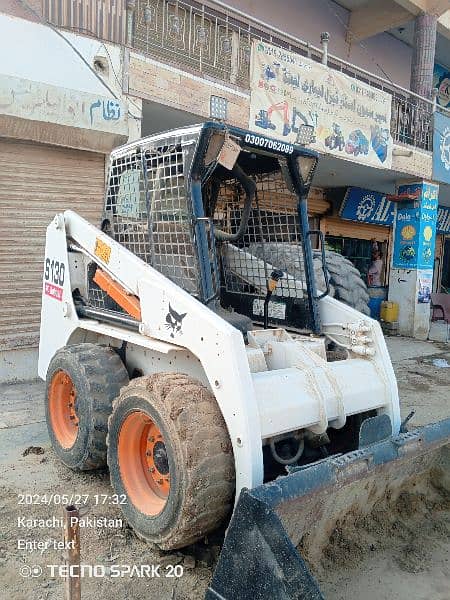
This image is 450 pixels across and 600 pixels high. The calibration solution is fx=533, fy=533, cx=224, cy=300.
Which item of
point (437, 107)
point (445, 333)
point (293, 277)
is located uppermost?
point (437, 107)

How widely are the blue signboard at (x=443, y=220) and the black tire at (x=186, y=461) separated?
56.0 ft

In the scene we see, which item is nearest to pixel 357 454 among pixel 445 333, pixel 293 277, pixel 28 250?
pixel 293 277

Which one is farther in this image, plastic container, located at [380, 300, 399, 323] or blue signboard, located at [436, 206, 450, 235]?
blue signboard, located at [436, 206, 450, 235]

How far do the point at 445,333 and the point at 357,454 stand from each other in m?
11.0

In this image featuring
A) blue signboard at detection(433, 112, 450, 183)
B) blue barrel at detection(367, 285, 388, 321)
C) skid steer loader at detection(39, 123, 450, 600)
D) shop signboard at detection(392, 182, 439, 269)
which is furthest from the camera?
blue barrel at detection(367, 285, 388, 321)

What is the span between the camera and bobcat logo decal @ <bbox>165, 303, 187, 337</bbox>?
10.6ft

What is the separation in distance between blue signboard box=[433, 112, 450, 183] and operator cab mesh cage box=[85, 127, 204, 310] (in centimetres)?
1031

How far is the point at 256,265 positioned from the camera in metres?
4.52

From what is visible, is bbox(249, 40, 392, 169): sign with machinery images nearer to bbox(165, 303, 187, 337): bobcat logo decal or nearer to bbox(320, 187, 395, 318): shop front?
bbox(320, 187, 395, 318): shop front

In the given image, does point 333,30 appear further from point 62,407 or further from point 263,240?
point 62,407

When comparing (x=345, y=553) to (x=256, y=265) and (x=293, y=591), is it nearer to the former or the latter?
(x=293, y=591)

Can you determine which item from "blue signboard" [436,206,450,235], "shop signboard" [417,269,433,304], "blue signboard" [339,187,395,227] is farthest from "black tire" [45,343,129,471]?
"blue signboard" [436,206,450,235]

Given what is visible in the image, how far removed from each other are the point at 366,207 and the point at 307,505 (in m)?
13.2

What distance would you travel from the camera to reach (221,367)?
291cm
